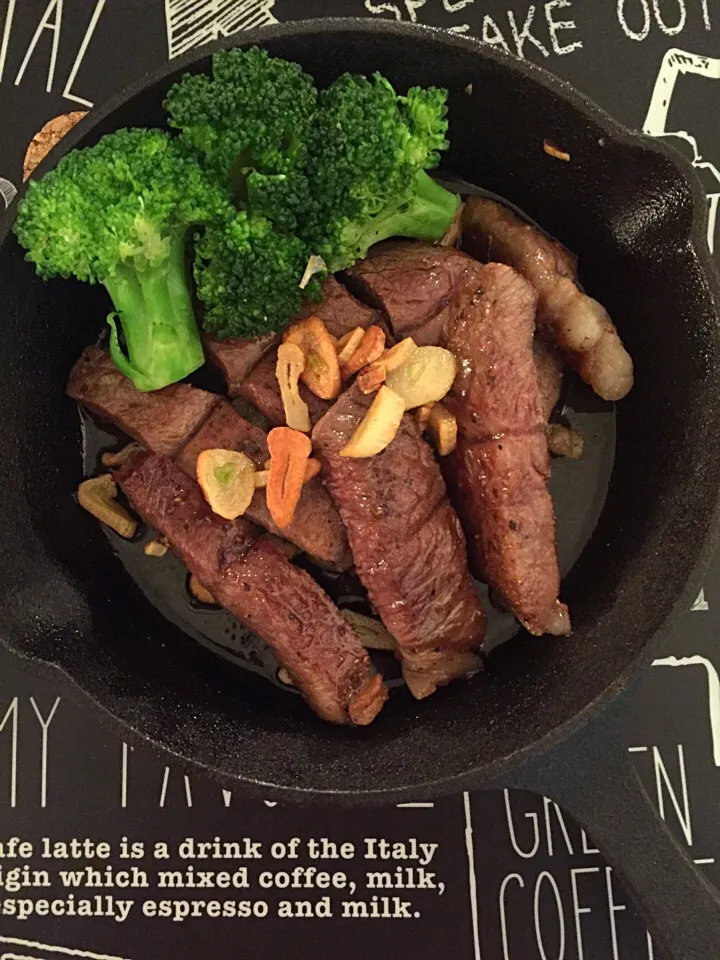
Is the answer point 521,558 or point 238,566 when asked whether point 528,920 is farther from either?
point 238,566

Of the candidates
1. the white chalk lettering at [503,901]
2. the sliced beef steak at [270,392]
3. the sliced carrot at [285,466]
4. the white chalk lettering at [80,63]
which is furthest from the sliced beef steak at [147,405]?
the white chalk lettering at [503,901]

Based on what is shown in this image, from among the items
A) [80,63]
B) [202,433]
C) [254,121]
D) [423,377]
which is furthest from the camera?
[80,63]

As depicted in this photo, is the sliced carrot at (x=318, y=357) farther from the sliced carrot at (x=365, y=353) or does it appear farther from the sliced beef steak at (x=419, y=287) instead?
the sliced beef steak at (x=419, y=287)

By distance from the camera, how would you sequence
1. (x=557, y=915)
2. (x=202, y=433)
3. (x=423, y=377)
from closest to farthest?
(x=423, y=377)
(x=202, y=433)
(x=557, y=915)

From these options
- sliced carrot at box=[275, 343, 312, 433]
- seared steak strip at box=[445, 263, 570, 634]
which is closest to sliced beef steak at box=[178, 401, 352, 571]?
sliced carrot at box=[275, 343, 312, 433]

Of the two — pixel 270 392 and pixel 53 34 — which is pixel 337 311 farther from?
pixel 53 34

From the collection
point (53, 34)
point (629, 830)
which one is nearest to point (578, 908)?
point (629, 830)

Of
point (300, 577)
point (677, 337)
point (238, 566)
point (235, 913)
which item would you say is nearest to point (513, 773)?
point (300, 577)

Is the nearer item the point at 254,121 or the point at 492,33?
the point at 254,121
